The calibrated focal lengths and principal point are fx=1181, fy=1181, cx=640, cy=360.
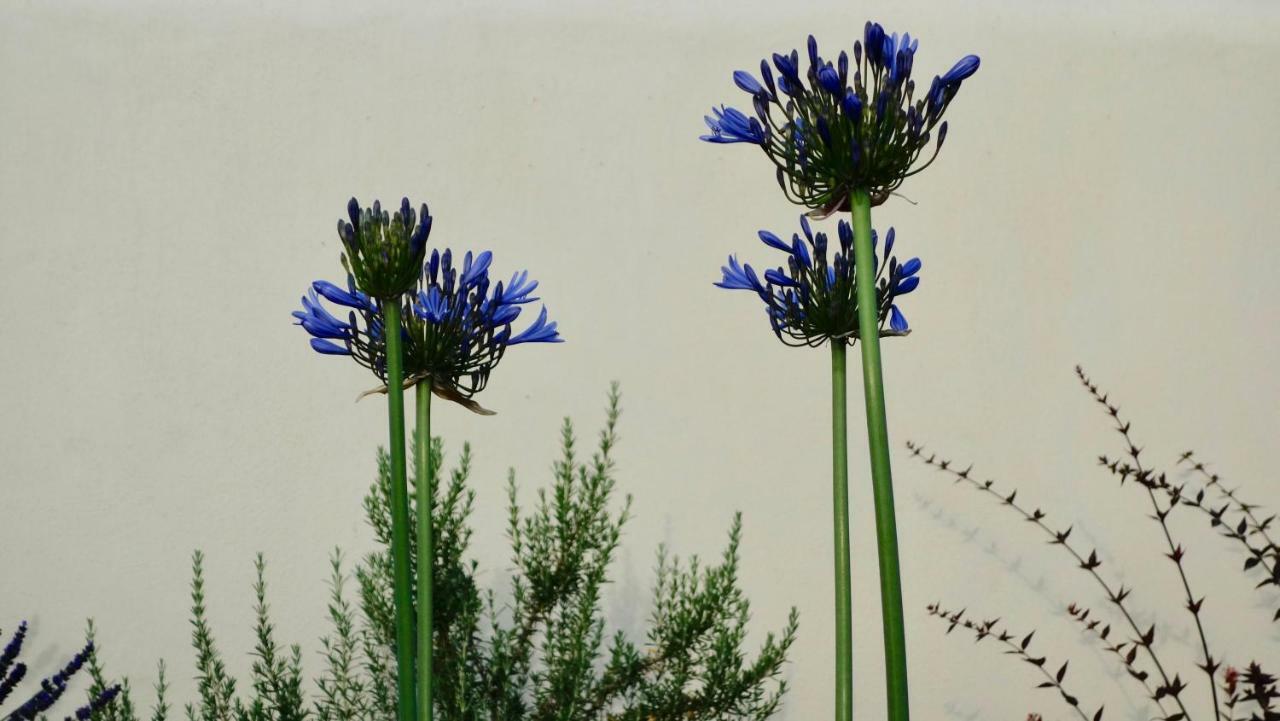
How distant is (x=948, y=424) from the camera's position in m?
3.18

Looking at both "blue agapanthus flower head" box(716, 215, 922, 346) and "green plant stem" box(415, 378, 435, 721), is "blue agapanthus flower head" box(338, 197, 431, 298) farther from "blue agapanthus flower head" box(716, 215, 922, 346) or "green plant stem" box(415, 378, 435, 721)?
"blue agapanthus flower head" box(716, 215, 922, 346)

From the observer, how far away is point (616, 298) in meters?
3.15

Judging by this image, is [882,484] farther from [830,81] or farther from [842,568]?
[830,81]

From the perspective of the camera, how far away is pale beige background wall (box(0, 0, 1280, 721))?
9.78 ft

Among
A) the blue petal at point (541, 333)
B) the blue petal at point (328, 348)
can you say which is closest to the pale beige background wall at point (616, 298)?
the blue petal at point (541, 333)

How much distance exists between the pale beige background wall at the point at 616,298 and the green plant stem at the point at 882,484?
2147 mm

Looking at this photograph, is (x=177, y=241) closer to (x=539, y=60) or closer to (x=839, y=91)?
(x=539, y=60)

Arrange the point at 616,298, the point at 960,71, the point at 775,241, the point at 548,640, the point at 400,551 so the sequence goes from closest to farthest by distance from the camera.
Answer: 1. the point at 400,551
2. the point at 960,71
3. the point at 775,241
4. the point at 548,640
5. the point at 616,298

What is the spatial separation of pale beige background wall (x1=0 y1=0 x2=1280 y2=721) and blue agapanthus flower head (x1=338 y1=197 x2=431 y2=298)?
2.10m

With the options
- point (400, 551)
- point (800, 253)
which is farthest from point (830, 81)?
point (400, 551)

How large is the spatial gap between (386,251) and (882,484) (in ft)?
1.36

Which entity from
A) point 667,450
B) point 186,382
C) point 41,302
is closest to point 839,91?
point 667,450

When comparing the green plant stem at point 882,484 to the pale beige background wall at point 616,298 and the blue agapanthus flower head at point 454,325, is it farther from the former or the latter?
the pale beige background wall at point 616,298

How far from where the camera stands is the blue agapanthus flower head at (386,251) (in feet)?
3.00
